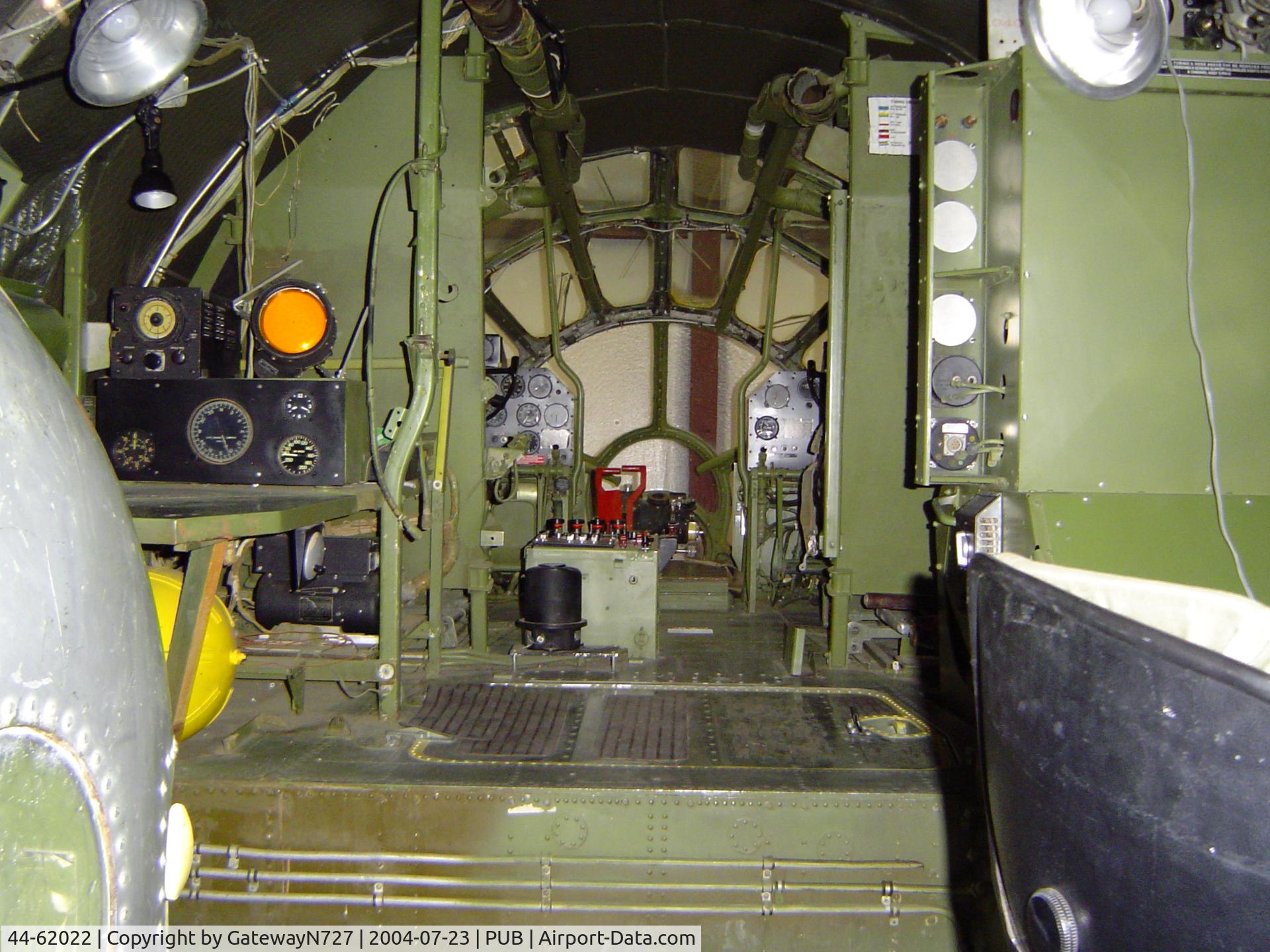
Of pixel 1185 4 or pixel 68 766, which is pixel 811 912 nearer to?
pixel 68 766

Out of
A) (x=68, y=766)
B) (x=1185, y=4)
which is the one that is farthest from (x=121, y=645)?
(x=1185, y=4)

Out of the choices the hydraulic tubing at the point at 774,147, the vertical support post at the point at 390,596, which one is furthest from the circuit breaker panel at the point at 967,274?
the vertical support post at the point at 390,596

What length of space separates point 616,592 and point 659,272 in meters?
3.83

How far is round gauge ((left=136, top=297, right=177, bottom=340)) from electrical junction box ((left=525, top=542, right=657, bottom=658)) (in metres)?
1.87

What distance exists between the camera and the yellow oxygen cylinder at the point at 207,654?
2.62 meters

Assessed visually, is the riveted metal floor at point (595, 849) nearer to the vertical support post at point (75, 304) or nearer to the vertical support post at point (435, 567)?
the vertical support post at point (435, 567)

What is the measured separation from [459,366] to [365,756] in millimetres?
1831

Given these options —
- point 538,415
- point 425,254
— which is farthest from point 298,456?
point 538,415

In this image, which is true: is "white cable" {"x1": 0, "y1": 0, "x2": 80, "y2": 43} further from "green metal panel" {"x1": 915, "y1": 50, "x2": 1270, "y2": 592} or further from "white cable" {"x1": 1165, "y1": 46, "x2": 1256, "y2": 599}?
"white cable" {"x1": 1165, "y1": 46, "x2": 1256, "y2": 599}

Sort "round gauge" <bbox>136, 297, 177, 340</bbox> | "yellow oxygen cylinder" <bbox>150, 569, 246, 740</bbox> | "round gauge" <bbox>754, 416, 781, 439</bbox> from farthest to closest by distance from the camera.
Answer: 1. "round gauge" <bbox>754, 416, 781, 439</bbox>
2. "round gauge" <bbox>136, 297, 177, 340</bbox>
3. "yellow oxygen cylinder" <bbox>150, 569, 246, 740</bbox>

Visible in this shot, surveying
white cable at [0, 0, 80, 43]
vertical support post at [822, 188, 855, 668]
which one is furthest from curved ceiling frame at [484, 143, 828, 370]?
white cable at [0, 0, 80, 43]

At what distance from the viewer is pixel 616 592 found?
409 cm

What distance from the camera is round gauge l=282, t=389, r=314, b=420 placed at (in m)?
2.86

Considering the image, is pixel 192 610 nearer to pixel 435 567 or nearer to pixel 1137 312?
pixel 435 567
